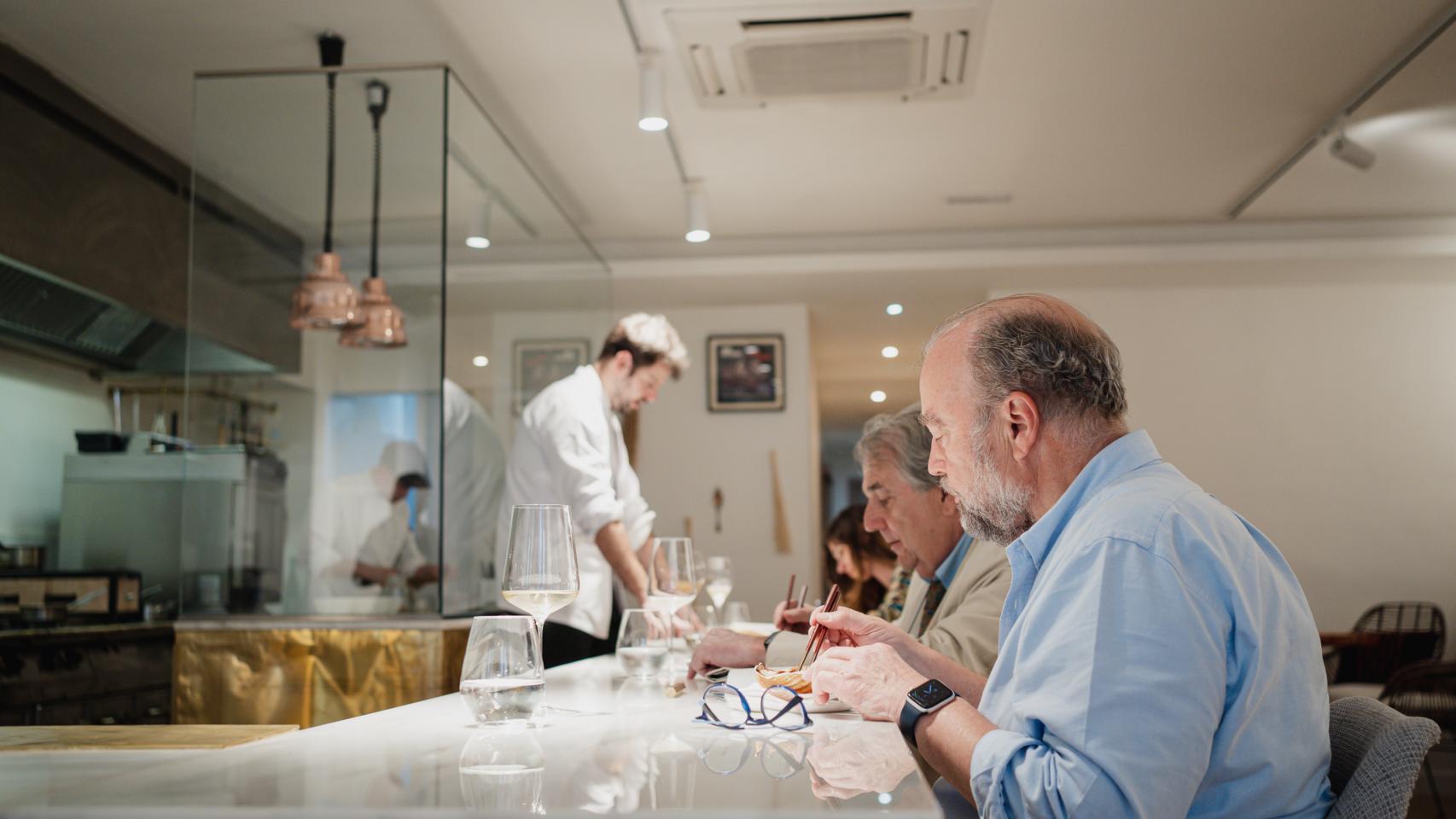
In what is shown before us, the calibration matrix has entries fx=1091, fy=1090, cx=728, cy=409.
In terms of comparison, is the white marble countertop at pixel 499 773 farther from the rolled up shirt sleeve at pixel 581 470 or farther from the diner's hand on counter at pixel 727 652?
the rolled up shirt sleeve at pixel 581 470

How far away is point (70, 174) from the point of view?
3752 millimetres

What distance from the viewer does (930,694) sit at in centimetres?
116

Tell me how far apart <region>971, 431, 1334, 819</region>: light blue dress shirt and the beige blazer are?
1.66 feet

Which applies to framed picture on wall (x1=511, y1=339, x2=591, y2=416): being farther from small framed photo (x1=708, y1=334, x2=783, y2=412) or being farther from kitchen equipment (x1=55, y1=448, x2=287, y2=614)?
small framed photo (x1=708, y1=334, x2=783, y2=412)

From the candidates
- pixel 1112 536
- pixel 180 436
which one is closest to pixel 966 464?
pixel 1112 536

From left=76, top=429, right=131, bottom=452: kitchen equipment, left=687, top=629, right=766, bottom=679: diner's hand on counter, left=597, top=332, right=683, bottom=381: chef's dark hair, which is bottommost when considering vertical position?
left=687, top=629, right=766, bottom=679: diner's hand on counter

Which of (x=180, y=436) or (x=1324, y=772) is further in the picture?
(x=180, y=436)

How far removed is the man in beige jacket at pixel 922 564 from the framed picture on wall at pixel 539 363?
77.5 inches

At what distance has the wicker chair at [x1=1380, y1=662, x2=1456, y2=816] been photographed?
399 centimetres

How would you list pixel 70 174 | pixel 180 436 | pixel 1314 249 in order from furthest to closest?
pixel 1314 249 < pixel 180 436 < pixel 70 174

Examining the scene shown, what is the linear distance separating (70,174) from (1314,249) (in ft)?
18.1

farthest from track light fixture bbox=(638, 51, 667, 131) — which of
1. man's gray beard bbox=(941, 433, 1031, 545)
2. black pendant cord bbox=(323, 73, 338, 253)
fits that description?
man's gray beard bbox=(941, 433, 1031, 545)

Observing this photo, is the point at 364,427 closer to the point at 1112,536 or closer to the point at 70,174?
the point at 70,174

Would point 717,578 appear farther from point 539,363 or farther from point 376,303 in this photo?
point 539,363
